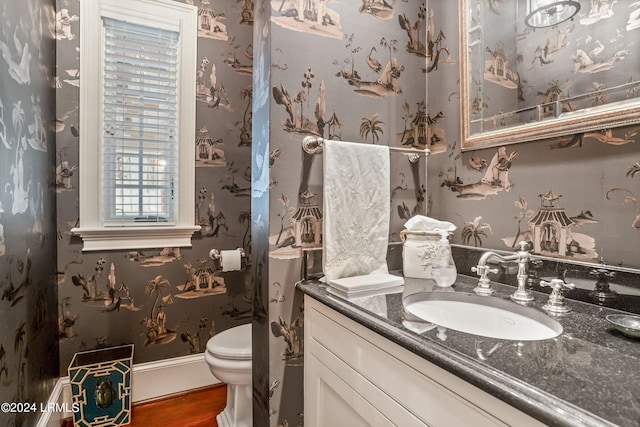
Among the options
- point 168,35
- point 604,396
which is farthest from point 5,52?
point 604,396

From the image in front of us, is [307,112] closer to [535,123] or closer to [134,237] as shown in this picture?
[535,123]

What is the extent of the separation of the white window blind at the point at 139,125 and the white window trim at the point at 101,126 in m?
0.04

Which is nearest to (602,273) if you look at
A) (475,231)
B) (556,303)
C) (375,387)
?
(556,303)

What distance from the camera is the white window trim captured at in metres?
1.78

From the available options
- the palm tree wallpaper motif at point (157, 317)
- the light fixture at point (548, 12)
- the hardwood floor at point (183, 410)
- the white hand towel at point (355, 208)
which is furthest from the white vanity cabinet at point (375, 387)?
the palm tree wallpaper motif at point (157, 317)

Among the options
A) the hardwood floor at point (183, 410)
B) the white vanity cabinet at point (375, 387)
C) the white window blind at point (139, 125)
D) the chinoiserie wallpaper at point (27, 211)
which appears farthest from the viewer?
the white window blind at point (139, 125)

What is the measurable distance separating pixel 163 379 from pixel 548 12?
2586mm

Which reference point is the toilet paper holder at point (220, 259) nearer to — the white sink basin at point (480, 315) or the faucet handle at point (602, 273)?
the white sink basin at point (480, 315)

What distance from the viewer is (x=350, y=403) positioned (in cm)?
88

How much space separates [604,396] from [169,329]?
7.00 feet

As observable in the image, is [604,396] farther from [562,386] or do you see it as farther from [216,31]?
[216,31]

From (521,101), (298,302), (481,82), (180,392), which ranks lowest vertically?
(180,392)

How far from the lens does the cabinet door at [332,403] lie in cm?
82

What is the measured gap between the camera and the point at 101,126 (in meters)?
1.84
